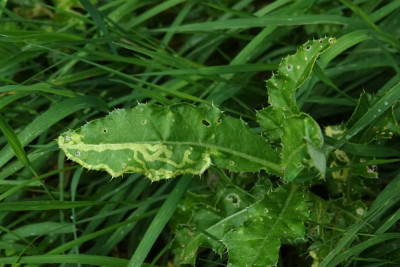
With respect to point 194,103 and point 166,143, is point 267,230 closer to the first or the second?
point 166,143

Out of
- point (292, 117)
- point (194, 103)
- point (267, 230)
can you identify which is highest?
point (194, 103)

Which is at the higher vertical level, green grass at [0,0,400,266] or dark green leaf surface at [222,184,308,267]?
green grass at [0,0,400,266]

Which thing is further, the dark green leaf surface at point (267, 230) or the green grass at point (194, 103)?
the green grass at point (194, 103)

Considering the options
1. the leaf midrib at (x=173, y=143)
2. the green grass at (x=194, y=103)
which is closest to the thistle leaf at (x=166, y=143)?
the leaf midrib at (x=173, y=143)

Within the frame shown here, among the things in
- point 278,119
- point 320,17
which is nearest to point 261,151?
point 278,119

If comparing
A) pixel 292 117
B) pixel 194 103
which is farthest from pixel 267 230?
pixel 194 103

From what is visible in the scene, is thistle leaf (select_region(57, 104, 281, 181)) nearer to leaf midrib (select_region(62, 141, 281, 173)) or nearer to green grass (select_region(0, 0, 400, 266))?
leaf midrib (select_region(62, 141, 281, 173))

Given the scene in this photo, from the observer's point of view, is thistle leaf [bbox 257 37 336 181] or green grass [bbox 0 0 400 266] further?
green grass [bbox 0 0 400 266]

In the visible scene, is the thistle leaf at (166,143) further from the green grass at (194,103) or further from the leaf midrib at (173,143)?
the green grass at (194,103)

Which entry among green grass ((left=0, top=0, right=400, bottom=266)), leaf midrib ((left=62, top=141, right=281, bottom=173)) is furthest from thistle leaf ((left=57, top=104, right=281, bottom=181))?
green grass ((left=0, top=0, right=400, bottom=266))
